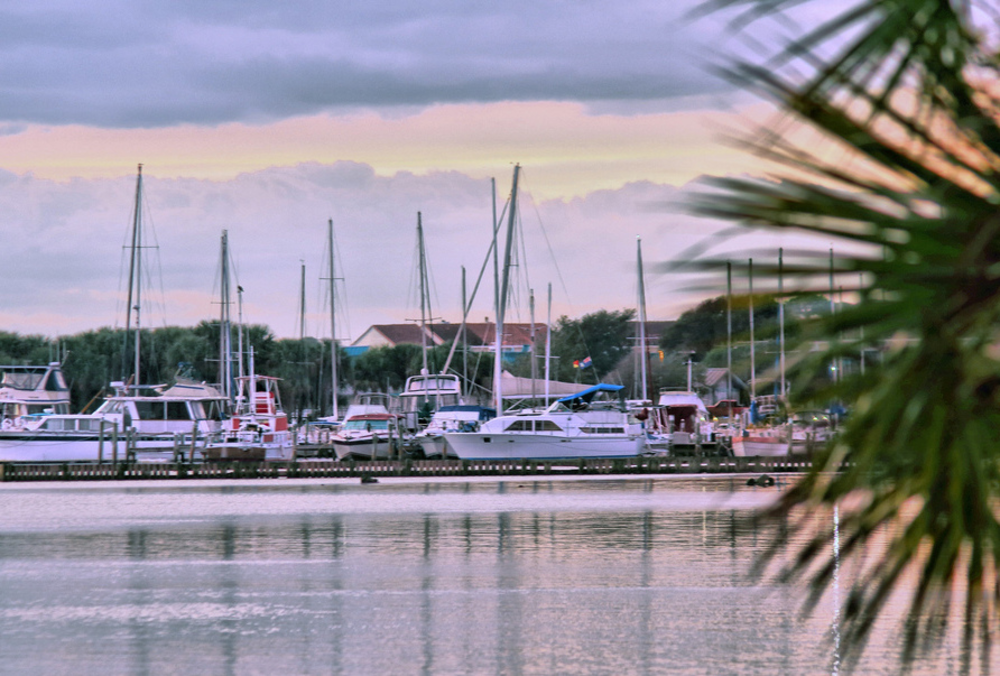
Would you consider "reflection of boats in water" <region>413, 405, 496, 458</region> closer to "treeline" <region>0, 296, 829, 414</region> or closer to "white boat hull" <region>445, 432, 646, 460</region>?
"white boat hull" <region>445, 432, 646, 460</region>

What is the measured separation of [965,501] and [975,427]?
160 millimetres

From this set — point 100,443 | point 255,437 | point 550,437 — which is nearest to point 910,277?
point 550,437

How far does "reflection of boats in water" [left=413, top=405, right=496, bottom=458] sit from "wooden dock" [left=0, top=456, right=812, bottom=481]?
374 centimetres

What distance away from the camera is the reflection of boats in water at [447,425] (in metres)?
55.7

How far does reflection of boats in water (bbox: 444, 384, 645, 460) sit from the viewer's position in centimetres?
5269

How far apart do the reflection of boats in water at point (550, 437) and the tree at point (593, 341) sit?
136 feet

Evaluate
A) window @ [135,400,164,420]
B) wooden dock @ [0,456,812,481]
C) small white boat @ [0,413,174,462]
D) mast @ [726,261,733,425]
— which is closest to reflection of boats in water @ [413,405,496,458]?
wooden dock @ [0,456,812,481]

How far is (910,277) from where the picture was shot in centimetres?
235

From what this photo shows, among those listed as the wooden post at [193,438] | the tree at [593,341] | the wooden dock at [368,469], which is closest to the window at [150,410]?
the wooden post at [193,438]

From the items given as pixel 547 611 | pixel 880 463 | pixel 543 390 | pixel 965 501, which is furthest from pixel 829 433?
pixel 543 390

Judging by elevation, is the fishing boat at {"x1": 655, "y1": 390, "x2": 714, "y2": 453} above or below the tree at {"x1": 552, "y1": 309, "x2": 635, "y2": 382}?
below

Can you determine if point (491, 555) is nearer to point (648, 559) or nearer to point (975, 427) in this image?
point (648, 559)

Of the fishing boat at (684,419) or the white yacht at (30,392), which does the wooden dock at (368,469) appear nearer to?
the white yacht at (30,392)

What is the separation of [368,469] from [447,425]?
8024mm
